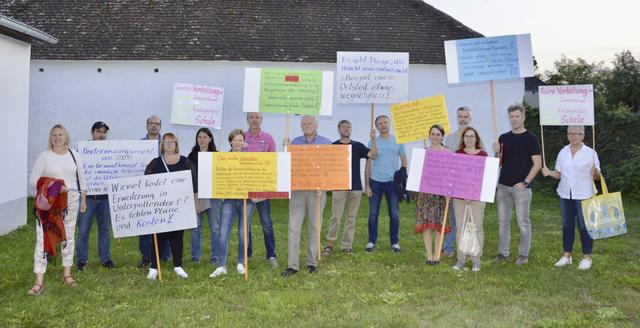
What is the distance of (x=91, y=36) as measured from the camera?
1800 centimetres

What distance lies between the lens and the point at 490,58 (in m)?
8.20

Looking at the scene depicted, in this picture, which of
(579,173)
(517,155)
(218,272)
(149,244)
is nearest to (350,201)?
(218,272)

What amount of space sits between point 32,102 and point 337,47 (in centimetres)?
999

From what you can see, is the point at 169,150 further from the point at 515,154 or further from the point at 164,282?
the point at 515,154

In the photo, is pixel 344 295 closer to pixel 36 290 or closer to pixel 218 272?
pixel 218 272

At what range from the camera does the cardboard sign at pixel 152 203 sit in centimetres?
676

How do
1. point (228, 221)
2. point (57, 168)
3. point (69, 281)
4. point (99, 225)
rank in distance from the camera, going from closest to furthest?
point (57, 168) → point (69, 281) → point (228, 221) → point (99, 225)

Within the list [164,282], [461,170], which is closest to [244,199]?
[164,282]

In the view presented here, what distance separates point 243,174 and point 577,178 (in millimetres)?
4237

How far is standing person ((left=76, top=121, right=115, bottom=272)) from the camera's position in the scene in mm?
7410

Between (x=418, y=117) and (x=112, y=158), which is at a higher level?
(x=418, y=117)

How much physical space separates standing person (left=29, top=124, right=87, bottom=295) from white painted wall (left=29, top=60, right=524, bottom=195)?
11166mm

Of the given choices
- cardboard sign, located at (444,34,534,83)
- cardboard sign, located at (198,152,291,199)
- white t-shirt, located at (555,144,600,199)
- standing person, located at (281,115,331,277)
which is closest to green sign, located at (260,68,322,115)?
standing person, located at (281,115,331,277)

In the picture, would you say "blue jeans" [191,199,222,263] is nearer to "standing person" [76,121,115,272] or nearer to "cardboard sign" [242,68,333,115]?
"standing person" [76,121,115,272]
